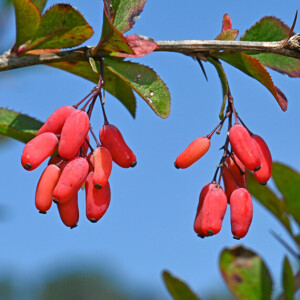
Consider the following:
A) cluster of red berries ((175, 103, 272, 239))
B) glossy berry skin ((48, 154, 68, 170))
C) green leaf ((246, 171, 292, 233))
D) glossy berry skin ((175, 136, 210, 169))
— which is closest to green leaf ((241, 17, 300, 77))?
cluster of red berries ((175, 103, 272, 239))

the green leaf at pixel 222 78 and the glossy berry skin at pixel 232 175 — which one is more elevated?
the green leaf at pixel 222 78

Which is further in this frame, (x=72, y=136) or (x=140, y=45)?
(x=140, y=45)

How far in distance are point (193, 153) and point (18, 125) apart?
46 cm

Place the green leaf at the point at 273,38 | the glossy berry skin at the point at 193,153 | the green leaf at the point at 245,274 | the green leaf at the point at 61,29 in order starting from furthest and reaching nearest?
the green leaf at the point at 245,274 → the green leaf at the point at 273,38 → the green leaf at the point at 61,29 → the glossy berry skin at the point at 193,153

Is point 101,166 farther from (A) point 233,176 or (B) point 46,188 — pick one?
(A) point 233,176

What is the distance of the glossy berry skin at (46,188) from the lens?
49.4 inches

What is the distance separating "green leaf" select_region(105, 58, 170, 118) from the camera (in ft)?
4.65

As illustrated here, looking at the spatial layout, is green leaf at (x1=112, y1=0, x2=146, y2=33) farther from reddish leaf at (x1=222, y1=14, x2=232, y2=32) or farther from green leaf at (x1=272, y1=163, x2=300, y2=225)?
green leaf at (x1=272, y1=163, x2=300, y2=225)

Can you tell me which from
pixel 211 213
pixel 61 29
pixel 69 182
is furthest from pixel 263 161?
pixel 61 29

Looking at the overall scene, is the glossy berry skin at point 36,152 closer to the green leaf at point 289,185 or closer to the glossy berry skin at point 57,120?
the glossy berry skin at point 57,120

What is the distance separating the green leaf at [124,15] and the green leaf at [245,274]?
0.71 meters

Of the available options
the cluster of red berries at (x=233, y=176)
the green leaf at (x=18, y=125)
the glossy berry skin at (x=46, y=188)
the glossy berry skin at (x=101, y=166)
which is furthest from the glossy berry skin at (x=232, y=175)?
the green leaf at (x=18, y=125)

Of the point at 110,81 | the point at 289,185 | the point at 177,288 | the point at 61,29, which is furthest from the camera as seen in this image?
the point at 289,185

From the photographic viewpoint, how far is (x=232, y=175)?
139 centimetres
